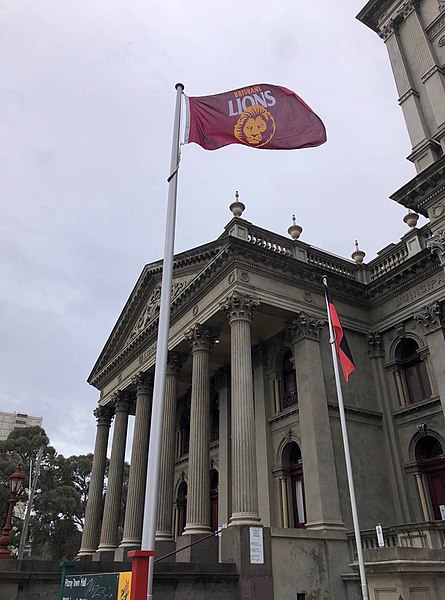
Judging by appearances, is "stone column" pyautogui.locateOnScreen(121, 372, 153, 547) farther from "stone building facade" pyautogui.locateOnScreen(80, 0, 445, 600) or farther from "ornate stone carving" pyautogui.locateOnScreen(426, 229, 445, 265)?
"ornate stone carving" pyautogui.locateOnScreen(426, 229, 445, 265)

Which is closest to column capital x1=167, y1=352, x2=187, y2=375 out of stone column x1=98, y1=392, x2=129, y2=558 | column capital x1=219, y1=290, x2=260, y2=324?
column capital x1=219, y1=290, x2=260, y2=324

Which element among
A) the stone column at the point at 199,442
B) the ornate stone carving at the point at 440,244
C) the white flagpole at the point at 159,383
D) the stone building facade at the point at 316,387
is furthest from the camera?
the stone column at the point at 199,442

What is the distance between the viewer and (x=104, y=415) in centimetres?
2938

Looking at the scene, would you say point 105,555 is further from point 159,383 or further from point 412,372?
point 159,383

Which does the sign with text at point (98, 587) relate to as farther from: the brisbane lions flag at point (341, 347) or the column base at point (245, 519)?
the brisbane lions flag at point (341, 347)

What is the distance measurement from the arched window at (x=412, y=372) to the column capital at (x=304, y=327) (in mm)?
3603

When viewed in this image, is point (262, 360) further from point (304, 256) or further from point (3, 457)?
point (3, 457)

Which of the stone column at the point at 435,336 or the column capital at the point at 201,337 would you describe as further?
the column capital at the point at 201,337

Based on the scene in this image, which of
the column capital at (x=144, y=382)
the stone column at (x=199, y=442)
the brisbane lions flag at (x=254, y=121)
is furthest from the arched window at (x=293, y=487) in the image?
the brisbane lions flag at (x=254, y=121)

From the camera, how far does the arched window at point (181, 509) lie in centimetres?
2586

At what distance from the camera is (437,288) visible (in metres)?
18.5

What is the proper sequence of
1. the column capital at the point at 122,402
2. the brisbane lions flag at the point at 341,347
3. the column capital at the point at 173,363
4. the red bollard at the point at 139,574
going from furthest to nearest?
the column capital at the point at 122,402
the column capital at the point at 173,363
the brisbane lions flag at the point at 341,347
the red bollard at the point at 139,574

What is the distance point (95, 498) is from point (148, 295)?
36.3 feet

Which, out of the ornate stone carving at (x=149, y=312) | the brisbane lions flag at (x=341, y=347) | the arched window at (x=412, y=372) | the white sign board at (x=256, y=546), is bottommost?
the white sign board at (x=256, y=546)
